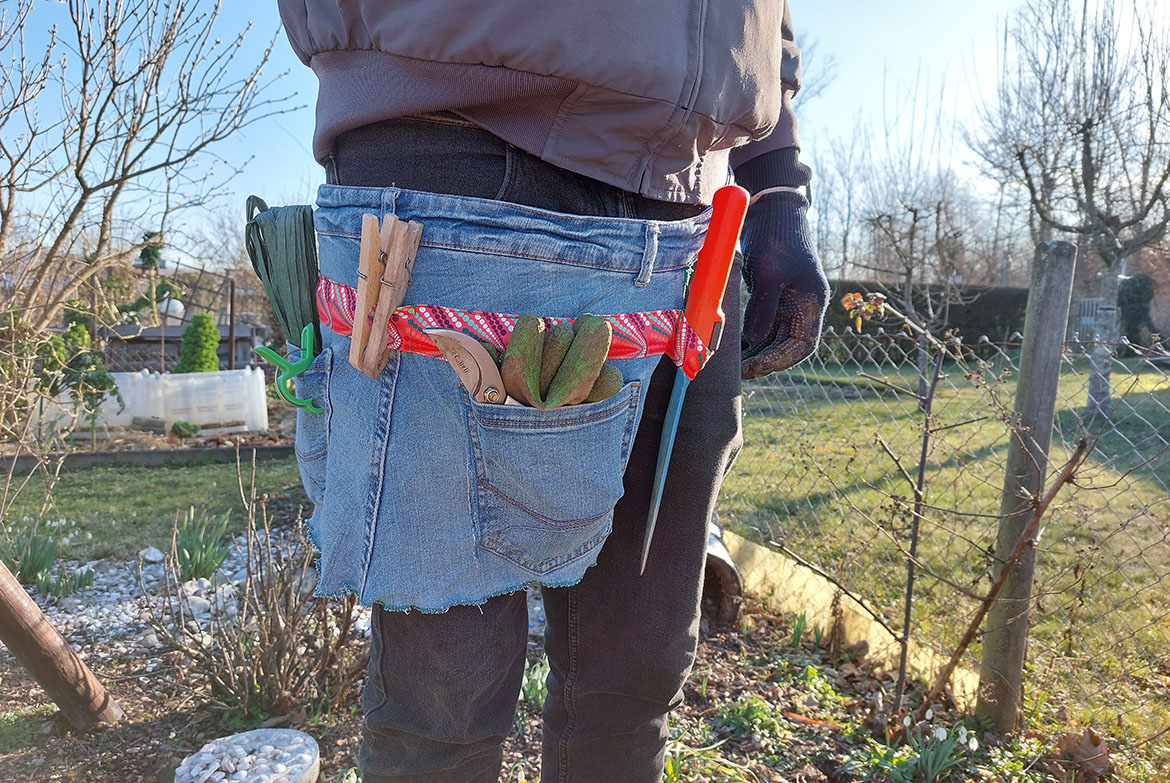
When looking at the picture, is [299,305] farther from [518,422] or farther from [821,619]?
[821,619]

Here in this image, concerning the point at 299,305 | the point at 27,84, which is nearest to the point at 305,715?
the point at 299,305

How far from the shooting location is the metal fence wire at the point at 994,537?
8.16 ft

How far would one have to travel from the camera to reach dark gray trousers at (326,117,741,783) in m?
0.88

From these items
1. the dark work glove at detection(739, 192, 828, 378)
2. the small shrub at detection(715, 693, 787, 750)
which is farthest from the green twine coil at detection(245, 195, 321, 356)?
the small shrub at detection(715, 693, 787, 750)

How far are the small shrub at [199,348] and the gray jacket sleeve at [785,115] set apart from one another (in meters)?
8.82

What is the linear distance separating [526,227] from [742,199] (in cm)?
31

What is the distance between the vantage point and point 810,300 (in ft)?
4.13

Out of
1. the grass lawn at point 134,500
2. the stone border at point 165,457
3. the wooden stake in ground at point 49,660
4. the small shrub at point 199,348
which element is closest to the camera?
the wooden stake in ground at point 49,660

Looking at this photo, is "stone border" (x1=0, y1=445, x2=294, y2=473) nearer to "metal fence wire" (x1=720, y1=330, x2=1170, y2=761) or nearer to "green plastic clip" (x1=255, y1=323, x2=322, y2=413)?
"metal fence wire" (x1=720, y1=330, x2=1170, y2=761)

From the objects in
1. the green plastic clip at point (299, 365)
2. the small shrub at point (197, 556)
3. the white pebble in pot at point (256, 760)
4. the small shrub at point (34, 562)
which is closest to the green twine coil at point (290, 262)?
the green plastic clip at point (299, 365)

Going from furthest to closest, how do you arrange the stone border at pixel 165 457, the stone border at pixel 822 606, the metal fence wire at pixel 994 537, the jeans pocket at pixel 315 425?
the stone border at pixel 165 457
the stone border at pixel 822 606
the metal fence wire at pixel 994 537
the jeans pocket at pixel 315 425

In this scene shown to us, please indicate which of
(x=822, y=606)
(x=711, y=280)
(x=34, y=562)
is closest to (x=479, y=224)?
(x=711, y=280)

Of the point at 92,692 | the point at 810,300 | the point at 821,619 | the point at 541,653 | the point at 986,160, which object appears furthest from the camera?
the point at 986,160

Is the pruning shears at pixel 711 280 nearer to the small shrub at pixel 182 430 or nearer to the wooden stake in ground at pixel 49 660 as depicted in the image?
the wooden stake in ground at pixel 49 660
